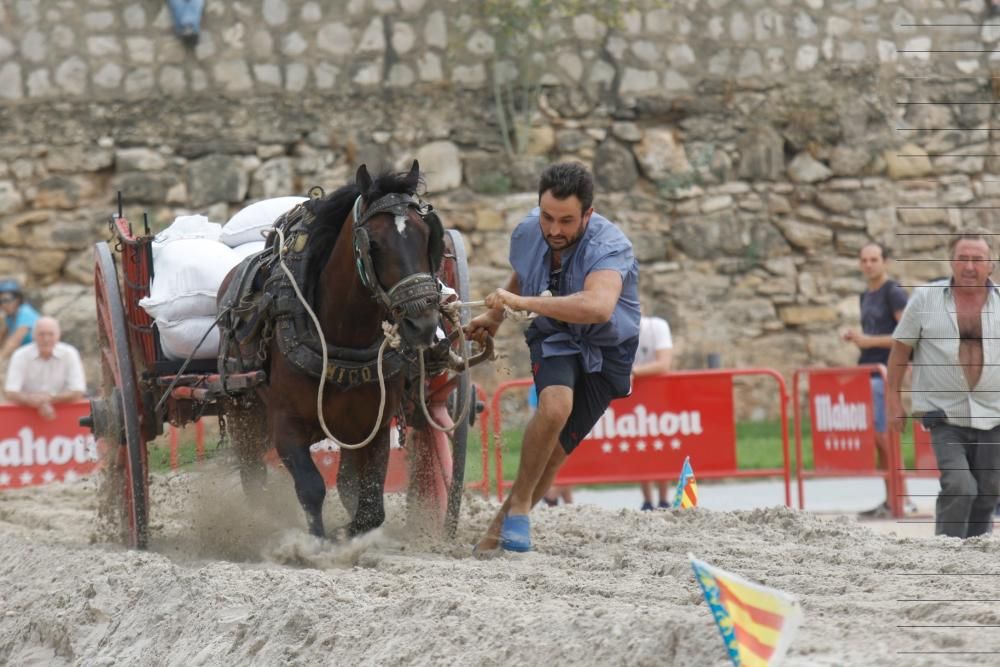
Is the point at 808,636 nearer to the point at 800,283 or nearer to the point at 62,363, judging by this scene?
the point at 62,363

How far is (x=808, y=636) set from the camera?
438 centimetres

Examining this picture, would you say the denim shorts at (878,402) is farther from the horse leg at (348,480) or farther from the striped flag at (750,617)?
the striped flag at (750,617)

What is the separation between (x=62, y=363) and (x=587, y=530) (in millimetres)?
5628

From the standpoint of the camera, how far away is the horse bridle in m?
6.26

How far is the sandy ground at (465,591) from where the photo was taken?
15.1 ft

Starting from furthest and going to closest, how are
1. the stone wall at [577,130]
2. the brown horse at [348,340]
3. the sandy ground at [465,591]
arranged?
the stone wall at [577,130] → the brown horse at [348,340] → the sandy ground at [465,591]

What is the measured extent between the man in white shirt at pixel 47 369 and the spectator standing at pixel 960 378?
6.37m

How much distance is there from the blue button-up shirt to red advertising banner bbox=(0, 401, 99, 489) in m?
5.42

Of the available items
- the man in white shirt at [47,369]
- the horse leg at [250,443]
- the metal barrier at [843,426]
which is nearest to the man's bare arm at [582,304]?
the horse leg at [250,443]

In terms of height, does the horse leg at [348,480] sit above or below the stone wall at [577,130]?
below

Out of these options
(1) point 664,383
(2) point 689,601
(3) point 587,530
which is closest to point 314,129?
(1) point 664,383

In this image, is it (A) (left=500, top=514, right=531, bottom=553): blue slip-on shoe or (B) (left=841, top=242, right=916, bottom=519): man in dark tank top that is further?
(B) (left=841, top=242, right=916, bottom=519): man in dark tank top

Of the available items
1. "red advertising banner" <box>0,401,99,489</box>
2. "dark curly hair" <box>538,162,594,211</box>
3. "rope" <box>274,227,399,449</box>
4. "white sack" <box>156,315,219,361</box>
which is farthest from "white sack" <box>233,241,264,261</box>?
"red advertising banner" <box>0,401,99,489</box>

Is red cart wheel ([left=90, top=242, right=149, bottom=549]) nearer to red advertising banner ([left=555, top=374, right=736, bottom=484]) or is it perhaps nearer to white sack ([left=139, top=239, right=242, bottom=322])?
white sack ([left=139, top=239, right=242, bottom=322])
